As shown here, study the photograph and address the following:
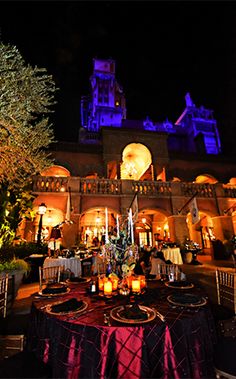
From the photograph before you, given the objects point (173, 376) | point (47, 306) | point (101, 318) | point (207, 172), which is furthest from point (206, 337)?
point (207, 172)

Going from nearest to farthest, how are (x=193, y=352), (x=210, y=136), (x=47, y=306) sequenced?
(x=193, y=352) < (x=47, y=306) < (x=210, y=136)

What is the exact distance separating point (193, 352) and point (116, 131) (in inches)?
571

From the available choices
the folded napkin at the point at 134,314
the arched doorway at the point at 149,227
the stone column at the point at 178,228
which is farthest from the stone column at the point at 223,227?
the folded napkin at the point at 134,314

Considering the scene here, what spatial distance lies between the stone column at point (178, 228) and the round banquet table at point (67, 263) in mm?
6820

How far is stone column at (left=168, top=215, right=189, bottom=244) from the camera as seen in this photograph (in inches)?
463

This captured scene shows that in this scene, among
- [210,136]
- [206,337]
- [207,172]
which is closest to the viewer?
[206,337]

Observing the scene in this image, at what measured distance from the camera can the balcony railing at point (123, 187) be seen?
1155 cm

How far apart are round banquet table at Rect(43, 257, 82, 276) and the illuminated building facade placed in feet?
7.81

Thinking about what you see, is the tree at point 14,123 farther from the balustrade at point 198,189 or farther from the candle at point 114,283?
the balustrade at point 198,189

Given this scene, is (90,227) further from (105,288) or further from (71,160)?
(105,288)

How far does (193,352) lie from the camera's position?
6.48ft

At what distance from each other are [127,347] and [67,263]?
591cm

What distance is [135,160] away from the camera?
17.6m

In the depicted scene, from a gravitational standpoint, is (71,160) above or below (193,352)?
above
